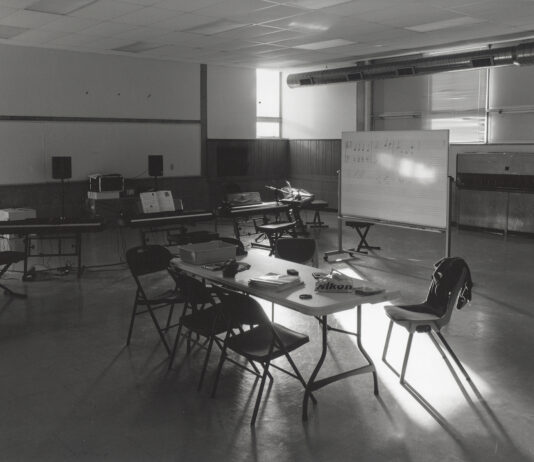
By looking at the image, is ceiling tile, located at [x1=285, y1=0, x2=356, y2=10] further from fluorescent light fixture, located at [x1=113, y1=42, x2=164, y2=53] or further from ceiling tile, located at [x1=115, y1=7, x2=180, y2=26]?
fluorescent light fixture, located at [x1=113, y1=42, x2=164, y2=53]

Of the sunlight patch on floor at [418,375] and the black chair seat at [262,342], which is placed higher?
the black chair seat at [262,342]

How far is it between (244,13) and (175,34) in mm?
1900

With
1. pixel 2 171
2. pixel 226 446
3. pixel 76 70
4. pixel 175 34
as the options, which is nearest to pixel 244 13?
pixel 175 34

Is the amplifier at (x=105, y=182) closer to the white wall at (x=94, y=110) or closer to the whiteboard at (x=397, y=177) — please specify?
the white wall at (x=94, y=110)

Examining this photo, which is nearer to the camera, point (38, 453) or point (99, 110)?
point (38, 453)

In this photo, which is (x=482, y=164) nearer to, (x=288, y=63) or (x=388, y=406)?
(x=288, y=63)

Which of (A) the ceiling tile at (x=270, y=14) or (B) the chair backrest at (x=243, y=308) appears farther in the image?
(A) the ceiling tile at (x=270, y=14)

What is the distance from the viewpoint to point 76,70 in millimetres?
11133

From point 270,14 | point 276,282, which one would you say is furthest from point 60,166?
point 276,282

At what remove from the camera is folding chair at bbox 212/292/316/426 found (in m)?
3.76

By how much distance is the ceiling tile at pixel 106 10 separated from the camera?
7.36 m

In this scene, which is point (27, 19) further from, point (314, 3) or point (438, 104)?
point (438, 104)

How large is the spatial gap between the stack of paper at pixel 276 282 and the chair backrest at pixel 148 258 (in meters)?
1.36

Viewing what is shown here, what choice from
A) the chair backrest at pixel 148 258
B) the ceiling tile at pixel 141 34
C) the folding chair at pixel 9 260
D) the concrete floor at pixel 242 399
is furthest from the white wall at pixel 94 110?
the chair backrest at pixel 148 258
